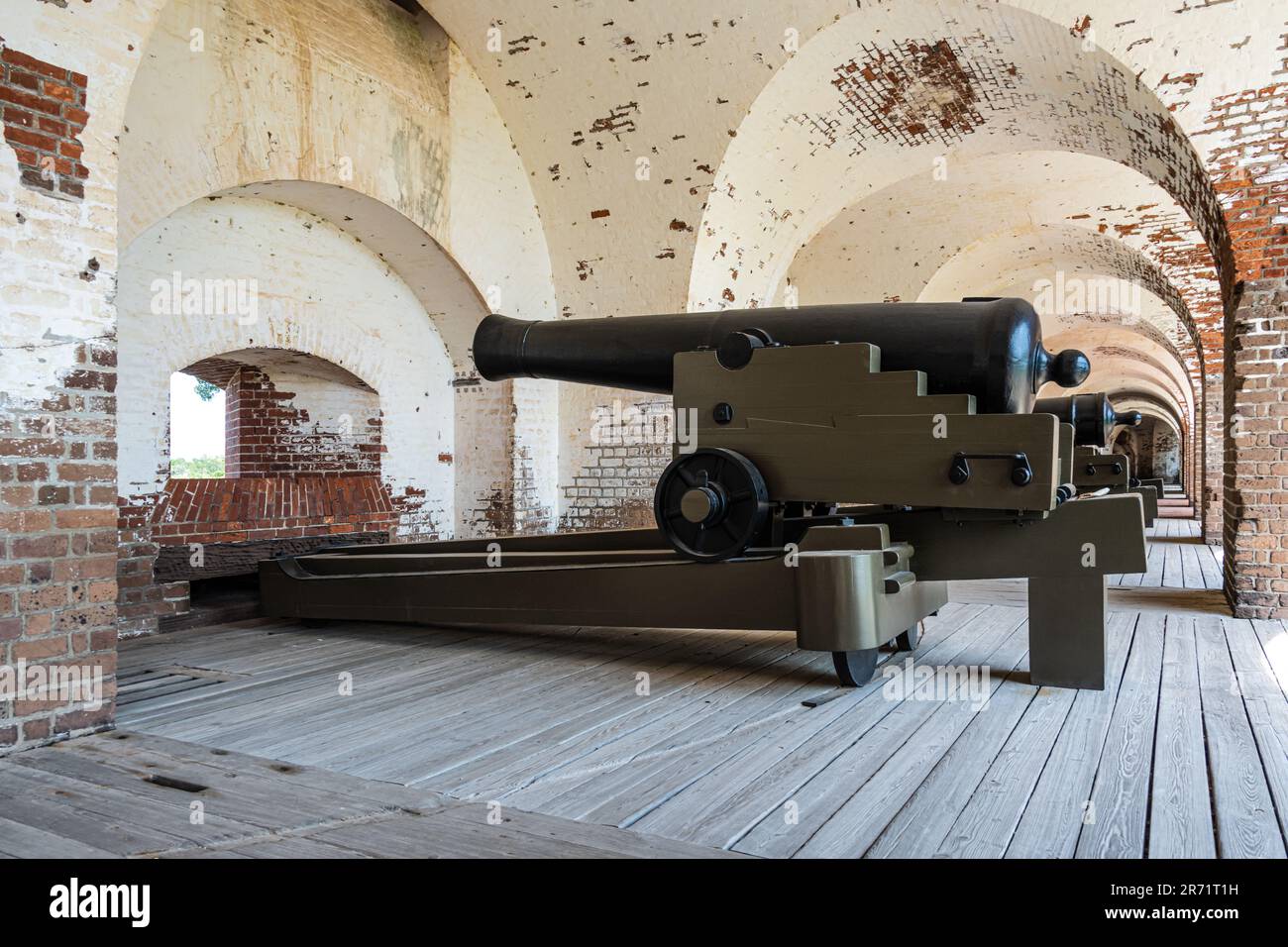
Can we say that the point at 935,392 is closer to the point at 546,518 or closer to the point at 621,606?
the point at 621,606

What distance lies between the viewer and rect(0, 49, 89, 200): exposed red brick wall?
9.42 ft

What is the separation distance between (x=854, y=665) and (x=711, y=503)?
0.83m

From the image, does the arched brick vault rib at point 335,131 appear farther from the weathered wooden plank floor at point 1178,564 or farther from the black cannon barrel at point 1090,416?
the weathered wooden plank floor at point 1178,564

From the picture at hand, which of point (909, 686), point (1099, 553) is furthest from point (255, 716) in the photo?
point (1099, 553)

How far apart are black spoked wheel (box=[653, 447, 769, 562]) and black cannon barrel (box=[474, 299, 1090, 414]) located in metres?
0.56

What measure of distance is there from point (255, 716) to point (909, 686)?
8.00 ft

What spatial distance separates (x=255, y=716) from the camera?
3.27 metres

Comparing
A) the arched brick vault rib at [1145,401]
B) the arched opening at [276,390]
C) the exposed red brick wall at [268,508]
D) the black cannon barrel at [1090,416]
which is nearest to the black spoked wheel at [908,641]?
the black cannon barrel at [1090,416]

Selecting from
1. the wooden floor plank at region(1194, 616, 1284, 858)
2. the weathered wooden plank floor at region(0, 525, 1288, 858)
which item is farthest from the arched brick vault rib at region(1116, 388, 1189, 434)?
the weathered wooden plank floor at region(0, 525, 1288, 858)

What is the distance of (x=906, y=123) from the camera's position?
7441 millimetres

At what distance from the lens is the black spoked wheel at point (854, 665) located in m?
3.49

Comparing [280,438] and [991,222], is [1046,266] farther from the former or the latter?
[280,438]

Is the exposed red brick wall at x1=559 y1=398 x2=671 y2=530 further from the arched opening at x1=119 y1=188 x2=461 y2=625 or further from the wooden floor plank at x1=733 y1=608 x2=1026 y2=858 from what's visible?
the wooden floor plank at x1=733 y1=608 x2=1026 y2=858

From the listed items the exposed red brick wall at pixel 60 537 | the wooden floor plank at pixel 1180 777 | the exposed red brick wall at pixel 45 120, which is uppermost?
the exposed red brick wall at pixel 45 120
